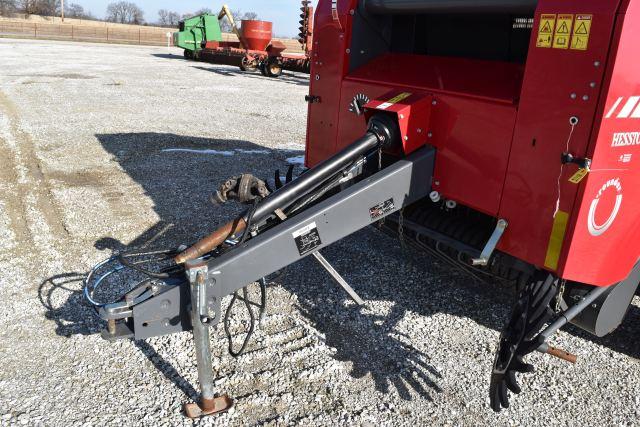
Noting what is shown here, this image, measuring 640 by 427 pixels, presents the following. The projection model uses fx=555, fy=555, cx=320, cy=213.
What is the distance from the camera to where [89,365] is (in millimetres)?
2859

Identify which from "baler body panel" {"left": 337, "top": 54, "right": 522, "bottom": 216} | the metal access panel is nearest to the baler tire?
"baler body panel" {"left": 337, "top": 54, "right": 522, "bottom": 216}

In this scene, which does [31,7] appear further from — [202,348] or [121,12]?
[202,348]

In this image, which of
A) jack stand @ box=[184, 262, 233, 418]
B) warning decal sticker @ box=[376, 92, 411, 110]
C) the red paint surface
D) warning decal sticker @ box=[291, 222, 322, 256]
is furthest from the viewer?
the red paint surface

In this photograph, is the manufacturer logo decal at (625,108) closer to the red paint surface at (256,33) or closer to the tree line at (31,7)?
the red paint surface at (256,33)

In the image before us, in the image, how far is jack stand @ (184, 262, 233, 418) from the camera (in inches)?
90.7

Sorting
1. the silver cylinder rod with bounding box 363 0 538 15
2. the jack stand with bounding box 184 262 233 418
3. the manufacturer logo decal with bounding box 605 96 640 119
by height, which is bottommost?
the jack stand with bounding box 184 262 233 418

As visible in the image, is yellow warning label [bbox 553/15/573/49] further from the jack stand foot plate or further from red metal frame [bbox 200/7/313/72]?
red metal frame [bbox 200/7/313/72]

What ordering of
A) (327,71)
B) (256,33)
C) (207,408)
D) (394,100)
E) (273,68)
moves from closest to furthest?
(207,408), (394,100), (327,71), (273,68), (256,33)

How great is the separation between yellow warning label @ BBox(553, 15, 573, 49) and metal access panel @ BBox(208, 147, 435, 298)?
82cm

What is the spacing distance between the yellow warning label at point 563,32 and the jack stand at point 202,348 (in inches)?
66.8

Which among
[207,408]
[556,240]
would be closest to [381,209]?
[556,240]

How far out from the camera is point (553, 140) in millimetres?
2277

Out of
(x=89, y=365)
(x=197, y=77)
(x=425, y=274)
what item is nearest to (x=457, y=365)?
(x=425, y=274)

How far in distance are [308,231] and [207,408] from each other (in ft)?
3.10
